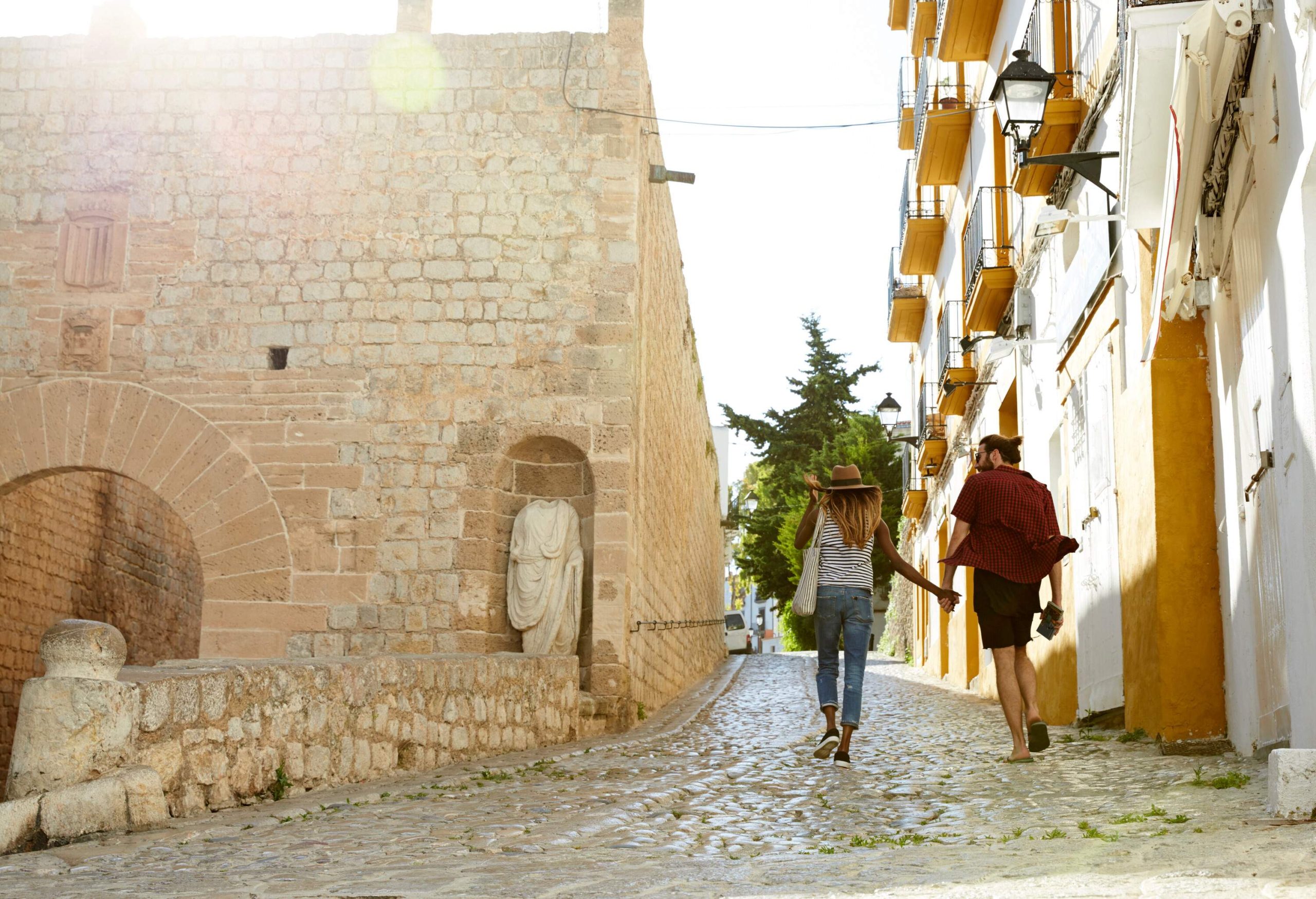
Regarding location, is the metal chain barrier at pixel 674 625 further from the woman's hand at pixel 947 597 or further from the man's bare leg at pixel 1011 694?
the man's bare leg at pixel 1011 694

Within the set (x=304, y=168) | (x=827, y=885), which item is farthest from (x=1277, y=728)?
(x=304, y=168)

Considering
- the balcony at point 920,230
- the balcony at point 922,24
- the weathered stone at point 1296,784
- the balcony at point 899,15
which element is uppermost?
the balcony at point 899,15

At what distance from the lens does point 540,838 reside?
462cm

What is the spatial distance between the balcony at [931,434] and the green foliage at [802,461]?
1293 cm

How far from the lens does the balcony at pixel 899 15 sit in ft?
67.6

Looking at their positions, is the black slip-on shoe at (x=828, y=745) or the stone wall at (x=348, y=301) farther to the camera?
the stone wall at (x=348, y=301)

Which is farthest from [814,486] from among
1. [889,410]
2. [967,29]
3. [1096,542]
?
[889,410]

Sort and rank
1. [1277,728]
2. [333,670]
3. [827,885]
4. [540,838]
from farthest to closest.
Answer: [333,670] < [1277,728] < [540,838] < [827,885]

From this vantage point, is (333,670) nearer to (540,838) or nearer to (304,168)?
(540,838)

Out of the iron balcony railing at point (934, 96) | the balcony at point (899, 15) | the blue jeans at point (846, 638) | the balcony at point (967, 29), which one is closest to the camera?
the blue jeans at point (846, 638)

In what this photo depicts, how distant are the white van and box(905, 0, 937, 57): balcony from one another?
61.3ft

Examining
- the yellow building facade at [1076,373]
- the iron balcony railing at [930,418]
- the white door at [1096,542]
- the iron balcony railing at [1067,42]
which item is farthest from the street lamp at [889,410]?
the white door at [1096,542]

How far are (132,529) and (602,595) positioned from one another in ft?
23.7

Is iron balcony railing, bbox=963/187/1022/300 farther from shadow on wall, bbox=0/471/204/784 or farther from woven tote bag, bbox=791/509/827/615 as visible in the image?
shadow on wall, bbox=0/471/204/784
